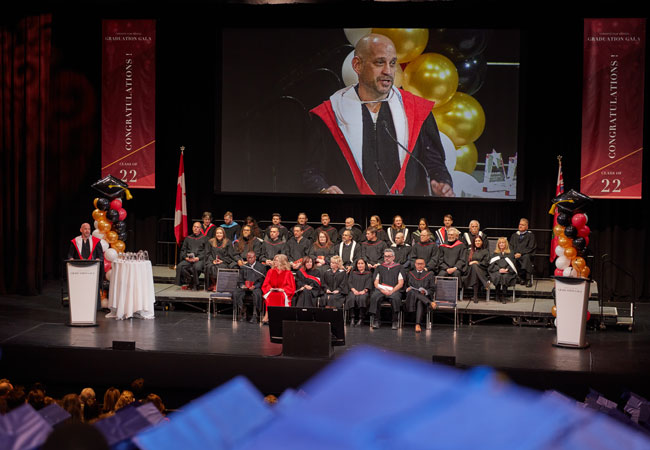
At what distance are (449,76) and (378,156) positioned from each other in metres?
1.91

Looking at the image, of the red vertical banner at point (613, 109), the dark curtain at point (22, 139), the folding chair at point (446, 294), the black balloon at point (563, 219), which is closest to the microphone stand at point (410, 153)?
the red vertical banner at point (613, 109)

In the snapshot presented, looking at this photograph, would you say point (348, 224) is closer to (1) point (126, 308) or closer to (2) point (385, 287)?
(2) point (385, 287)

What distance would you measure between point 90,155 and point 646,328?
1044 centimetres

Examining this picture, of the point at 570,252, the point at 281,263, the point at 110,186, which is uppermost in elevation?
the point at 110,186

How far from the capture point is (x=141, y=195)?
15.6 meters

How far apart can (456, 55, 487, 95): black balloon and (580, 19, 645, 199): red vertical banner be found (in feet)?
5.76

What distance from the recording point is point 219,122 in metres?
14.9

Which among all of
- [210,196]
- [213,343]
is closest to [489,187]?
[210,196]

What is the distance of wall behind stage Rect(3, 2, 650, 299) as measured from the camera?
46.0ft

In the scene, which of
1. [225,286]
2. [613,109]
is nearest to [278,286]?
[225,286]

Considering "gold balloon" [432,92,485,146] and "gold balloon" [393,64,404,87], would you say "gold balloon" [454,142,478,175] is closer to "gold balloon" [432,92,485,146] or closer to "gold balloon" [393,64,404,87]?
"gold balloon" [432,92,485,146]

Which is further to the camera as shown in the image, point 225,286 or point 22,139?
point 22,139

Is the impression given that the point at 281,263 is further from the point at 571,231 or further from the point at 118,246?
the point at 571,231

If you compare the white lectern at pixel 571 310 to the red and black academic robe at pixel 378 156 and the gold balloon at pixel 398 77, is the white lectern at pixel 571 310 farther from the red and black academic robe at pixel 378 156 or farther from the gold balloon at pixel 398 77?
the gold balloon at pixel 398 77
